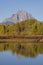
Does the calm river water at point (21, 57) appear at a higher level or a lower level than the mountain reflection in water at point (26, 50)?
higher

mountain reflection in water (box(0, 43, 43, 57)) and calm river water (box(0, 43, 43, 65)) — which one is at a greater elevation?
calm river water (box(0, 43, 43, 65))

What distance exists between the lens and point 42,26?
8250cm

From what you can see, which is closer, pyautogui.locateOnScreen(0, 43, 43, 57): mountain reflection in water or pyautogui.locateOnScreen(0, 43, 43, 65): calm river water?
pyautogui.locateOnScreen(0, 43, 43, 65): calm river water

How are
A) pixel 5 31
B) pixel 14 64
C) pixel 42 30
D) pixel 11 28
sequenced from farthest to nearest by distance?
pixel 11 28
pixel 5 31
pixel 42 30
pixel 14 64

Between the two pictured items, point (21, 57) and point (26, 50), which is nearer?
point (21, 57)

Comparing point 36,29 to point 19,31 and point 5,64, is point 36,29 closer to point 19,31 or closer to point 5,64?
point 19,31

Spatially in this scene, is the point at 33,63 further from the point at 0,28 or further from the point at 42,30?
the point at 0,28

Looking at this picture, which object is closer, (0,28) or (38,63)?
(38,63)

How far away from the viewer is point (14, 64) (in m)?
20.9

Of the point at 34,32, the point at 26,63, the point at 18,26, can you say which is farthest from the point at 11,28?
the point at 26,63

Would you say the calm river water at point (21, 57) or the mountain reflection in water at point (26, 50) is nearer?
the calm river water at point (21, 57)

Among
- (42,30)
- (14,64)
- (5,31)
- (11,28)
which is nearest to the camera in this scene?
(14,64)

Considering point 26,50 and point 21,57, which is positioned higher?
point 21,57

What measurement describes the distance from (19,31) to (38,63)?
79.9m
